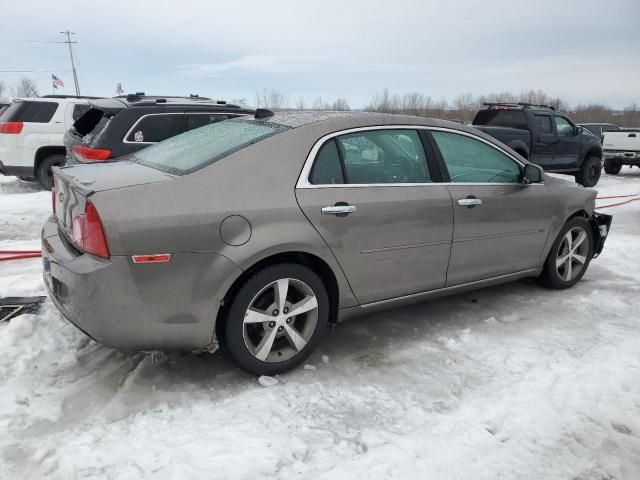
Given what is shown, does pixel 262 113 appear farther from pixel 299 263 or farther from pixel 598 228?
pixel 598 228

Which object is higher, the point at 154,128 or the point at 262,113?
the point at 262,113

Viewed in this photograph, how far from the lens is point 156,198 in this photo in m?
2.73

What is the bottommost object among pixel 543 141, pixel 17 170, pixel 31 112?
pixel 17 170

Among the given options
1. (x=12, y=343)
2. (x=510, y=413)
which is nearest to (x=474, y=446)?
(x=510, y=413)

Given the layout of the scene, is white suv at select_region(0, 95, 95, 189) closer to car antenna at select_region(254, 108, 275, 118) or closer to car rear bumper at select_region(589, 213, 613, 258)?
car antenna at select_region(254, 108, 275, 118)

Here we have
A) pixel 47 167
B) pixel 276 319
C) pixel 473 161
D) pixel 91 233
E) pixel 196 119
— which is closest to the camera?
pixel 91 233

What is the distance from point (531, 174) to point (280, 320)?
250cm

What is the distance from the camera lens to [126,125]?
625 cm

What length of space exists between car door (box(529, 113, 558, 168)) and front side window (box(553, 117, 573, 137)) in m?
0.31

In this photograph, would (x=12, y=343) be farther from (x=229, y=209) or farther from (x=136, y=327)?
(x=229, y=209)

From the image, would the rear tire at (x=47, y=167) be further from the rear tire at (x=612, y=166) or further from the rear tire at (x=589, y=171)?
the rear tire at (x=612, y=166)

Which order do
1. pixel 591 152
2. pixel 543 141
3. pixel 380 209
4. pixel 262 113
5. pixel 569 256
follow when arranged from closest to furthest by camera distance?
pixel 380 209, pixel 262 113, pixel 569 256, pixel 543 141, pixel 591 152

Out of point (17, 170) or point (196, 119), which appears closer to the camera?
point (196, 119)

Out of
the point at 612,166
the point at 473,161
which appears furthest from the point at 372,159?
the point at 612,166
